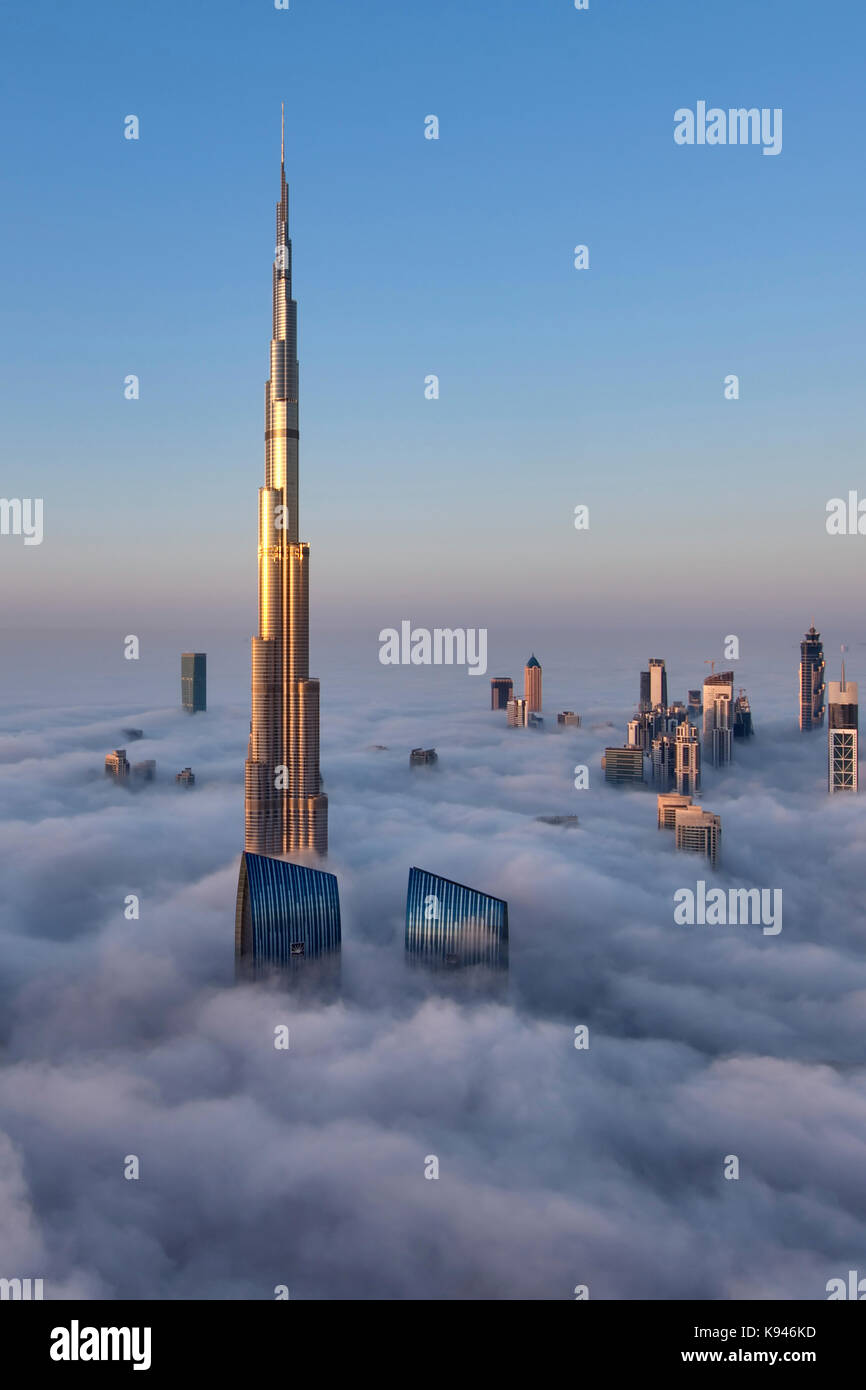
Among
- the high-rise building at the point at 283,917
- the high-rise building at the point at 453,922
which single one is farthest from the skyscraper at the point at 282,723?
the high-rise building at the point at 453,922

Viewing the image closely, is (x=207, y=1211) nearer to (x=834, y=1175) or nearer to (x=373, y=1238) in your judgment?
(x=373, y=1238)

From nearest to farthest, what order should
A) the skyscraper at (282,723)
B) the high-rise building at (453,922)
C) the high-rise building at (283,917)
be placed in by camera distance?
1. the high-rise building at (283,917)
2. the high-rise building at (453,922)
3. the skyscraper at (282,723)

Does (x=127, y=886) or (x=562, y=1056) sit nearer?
(x=562, y=1056)

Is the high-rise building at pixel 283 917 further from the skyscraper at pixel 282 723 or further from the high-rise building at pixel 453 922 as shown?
the skyscraper at pixel 282 723

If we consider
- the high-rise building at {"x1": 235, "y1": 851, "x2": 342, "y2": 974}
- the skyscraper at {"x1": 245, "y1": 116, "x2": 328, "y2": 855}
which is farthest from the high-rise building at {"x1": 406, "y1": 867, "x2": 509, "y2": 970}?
the skyscraper at {"x1": 245, "y1": 116, "x2": 328, "y2": 855}

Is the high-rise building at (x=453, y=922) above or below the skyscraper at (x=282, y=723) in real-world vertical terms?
below

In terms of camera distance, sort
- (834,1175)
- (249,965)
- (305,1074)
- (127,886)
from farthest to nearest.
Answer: (127,886), (249,965), (305,1074), (834,1175)

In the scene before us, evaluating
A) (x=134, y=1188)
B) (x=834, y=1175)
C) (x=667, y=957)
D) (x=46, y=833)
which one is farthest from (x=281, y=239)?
(x=834, y=1175)
